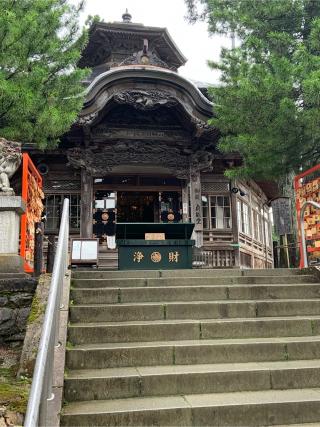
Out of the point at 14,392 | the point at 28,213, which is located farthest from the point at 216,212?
the point at 14,392

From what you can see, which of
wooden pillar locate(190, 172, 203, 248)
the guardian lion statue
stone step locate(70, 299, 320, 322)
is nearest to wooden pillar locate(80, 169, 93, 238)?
wooden pillar locate(190, 172, 203, 248)

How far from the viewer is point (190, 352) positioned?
453cm

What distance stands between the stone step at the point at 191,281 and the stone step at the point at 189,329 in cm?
105

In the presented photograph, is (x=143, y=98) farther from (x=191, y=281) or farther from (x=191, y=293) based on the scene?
(x=191, y=293)

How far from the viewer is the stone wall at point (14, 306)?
17.7 ft

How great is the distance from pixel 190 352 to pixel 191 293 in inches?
55.5

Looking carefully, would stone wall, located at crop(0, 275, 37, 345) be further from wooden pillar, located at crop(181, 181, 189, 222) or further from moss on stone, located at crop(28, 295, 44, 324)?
wooden pillar, located at crop(181, 181, 189, 222)

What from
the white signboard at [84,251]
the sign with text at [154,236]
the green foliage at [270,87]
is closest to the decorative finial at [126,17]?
the green foliage at [270,87]

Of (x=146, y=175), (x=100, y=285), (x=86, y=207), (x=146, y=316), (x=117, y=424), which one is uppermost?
(x=146, y=175)

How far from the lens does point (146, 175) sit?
14992 mm

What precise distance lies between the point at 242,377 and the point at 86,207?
987 centimetres

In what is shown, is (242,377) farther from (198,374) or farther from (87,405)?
(87,405)

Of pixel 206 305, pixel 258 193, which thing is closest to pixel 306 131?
pixel 206 305

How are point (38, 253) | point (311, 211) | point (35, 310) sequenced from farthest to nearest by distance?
1. point (311, 211)
2. point (38, 253)
3. point (35, 310)
